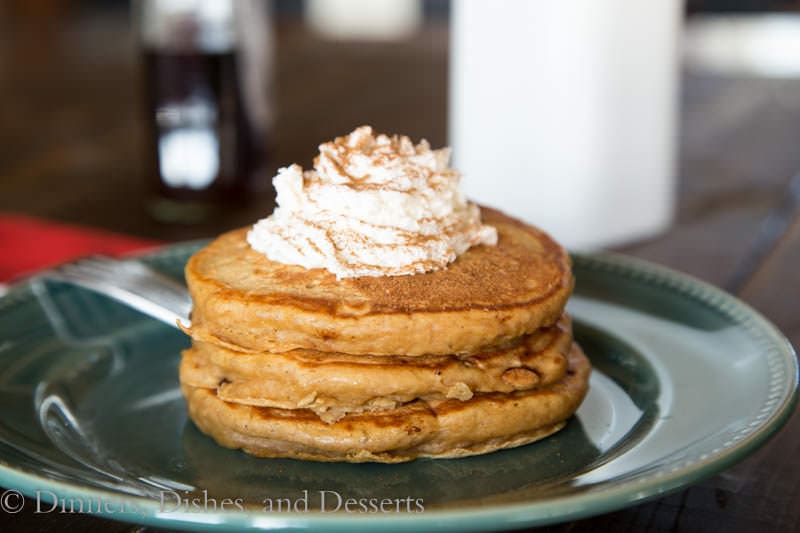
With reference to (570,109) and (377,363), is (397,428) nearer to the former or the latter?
A: (377,363)

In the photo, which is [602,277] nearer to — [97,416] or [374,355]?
[374,355]

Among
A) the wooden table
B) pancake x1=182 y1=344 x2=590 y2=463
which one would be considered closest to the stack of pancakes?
pancake x1=182 y1=344 x2=590 y2=463

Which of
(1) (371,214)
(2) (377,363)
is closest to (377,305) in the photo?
(2) (377,363)

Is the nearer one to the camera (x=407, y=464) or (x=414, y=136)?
(x=407, y=464)

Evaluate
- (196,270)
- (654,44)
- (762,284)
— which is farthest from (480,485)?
(654,44)

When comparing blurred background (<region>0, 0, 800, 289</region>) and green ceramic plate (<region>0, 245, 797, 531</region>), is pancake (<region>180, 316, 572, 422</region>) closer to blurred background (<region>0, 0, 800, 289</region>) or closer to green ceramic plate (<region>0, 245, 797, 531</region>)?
green ceramic plate (<region>0, 245, 797, 531</region>)

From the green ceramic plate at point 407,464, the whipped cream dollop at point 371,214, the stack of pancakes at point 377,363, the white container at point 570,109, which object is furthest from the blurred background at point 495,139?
the stack of pancakes at point 377,363
